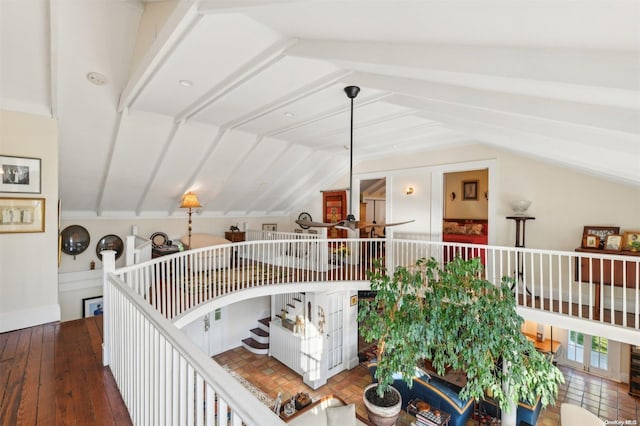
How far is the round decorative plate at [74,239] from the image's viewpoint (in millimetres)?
5957

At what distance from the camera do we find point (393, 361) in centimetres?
354

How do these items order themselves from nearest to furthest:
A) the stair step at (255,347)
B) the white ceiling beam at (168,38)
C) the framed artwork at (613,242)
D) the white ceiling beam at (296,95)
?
the white ceiling beam at (168,38) < the white ceiling beam at (296,95) < the framed artwork at (613,242) < the stair step at (255,347)

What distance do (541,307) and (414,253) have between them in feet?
7.62

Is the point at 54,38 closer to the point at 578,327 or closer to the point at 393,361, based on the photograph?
the point at 393,361

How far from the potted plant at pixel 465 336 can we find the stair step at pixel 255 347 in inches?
197

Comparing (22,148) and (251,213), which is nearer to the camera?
(22,148)

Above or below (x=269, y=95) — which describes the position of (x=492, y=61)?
below

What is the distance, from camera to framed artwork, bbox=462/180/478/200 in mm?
7605

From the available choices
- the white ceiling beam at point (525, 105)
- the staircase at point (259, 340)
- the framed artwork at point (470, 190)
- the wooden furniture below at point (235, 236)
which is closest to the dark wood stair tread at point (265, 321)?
the staircase at point (259, 340)

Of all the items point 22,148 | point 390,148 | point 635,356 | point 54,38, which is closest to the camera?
point 54,38

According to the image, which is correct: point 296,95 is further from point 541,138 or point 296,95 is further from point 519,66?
point 541,138

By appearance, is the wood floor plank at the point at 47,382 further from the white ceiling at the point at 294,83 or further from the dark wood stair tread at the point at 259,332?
the dark wood stair tread at the point at 259,332

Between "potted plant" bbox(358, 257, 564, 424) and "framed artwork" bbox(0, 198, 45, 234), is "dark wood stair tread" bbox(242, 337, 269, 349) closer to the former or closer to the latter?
"potted plant" bbox(358, 257, 564, 424)

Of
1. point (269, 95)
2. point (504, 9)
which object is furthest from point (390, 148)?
point (504, 9)
